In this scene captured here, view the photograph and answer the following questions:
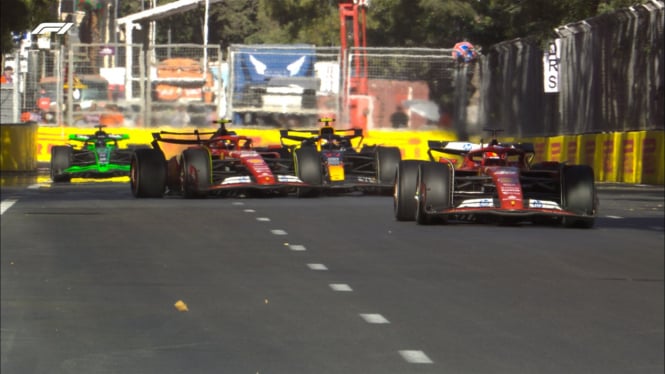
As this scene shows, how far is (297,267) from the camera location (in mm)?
27344

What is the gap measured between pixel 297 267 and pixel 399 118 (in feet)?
63.5

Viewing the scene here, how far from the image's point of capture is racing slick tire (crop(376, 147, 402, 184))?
29.1 meters

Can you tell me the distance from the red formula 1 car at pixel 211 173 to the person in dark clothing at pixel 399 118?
19.9 metres

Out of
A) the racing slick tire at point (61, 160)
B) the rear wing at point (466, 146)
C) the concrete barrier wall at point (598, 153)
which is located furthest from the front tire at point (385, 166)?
the rear wing at point (466, 146)

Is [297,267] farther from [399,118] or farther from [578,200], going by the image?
[399,118]

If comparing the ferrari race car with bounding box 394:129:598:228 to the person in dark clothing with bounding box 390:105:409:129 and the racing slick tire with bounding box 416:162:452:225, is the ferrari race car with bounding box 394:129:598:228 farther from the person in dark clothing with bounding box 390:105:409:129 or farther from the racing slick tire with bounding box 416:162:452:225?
the person in dark clothing with bounding box 390:105:409:129

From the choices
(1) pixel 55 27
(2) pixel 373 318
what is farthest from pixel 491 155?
(2) pixel 373 318

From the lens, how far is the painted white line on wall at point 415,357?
121ft

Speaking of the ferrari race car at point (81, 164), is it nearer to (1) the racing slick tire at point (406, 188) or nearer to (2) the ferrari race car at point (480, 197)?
(1) the racing slick tire at point (406, 188)

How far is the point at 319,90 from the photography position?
7309 millimetres

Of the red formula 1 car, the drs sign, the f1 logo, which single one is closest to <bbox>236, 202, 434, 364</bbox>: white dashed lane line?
the red formula 1 car

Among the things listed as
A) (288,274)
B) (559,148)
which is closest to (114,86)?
(559,148)

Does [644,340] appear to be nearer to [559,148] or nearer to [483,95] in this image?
[559,148]

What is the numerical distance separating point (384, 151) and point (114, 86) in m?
22.7
